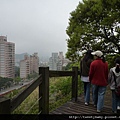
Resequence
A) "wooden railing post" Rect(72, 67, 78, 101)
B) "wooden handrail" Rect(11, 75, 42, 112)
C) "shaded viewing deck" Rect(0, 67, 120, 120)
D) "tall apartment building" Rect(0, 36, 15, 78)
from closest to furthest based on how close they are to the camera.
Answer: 1. "shaded viewing deck" Rect(0, 67, 120, 120)
2. "wooden handrail" Rect(11, 75, 42, 112)
3. "wooden railing post" Rect(72, 67, 78, 101)
4. "tall apartment building" Rect(0, 36, 15, 78)

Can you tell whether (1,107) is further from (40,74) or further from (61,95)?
(61,95)

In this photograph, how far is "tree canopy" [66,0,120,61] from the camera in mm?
7716

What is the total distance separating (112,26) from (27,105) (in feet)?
20.0

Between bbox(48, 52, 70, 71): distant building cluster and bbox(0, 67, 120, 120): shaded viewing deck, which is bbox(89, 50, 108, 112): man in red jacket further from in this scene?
bbox(48, 52, 70, 71): distant building cluster

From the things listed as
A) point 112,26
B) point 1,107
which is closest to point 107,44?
point 112,26

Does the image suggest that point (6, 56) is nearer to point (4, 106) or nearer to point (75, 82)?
point (75, 82)

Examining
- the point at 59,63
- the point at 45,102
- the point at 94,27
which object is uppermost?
the point at 94,27

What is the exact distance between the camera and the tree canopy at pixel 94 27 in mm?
7716

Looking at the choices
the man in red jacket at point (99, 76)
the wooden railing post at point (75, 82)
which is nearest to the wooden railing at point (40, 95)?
the wooden railing post at point (75, 82)

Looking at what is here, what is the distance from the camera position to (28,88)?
1.99 m

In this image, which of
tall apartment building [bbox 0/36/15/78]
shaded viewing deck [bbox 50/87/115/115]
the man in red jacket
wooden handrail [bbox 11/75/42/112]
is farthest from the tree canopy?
tall apartment building [bbox 0/36/15/78]

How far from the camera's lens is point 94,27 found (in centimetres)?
835

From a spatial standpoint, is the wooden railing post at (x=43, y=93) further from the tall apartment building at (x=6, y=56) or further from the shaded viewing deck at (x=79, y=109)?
the tall apartment building at (x=6, y=56)

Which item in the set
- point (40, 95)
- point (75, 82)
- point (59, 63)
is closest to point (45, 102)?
point (40, 95)
